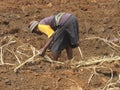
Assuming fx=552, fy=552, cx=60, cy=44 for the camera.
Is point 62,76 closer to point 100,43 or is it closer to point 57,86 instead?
point 57,86

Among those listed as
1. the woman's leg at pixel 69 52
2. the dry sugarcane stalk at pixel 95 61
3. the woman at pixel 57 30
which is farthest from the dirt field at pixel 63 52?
the woman at pixel 57 30

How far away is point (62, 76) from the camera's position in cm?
882

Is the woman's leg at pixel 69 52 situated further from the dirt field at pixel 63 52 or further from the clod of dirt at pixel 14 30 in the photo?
the clod of dirt at pixel 14 30

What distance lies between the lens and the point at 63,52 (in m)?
10.8

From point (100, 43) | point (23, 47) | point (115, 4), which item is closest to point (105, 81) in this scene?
point (23, 47)

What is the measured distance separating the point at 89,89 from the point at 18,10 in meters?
5.21

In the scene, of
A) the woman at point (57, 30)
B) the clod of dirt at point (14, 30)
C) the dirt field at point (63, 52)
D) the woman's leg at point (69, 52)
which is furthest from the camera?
the clod of dirt at point (14, 30)

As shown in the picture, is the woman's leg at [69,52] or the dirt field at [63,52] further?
the woman's leg at [69,52]

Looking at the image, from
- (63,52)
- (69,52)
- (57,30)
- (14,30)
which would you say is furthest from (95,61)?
(14,30)

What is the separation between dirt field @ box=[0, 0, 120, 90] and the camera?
8.63 metres

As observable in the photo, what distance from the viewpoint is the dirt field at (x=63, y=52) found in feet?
28.3

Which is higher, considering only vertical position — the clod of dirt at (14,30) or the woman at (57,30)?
the woman at (57,30)

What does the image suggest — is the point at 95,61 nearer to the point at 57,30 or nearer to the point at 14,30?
the point at 57,30

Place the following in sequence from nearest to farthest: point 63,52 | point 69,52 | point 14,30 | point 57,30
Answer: point 57,30, point 69,52, point 63,52, point 14,30
